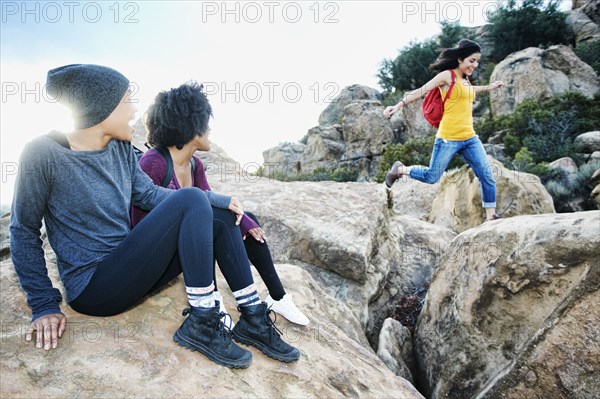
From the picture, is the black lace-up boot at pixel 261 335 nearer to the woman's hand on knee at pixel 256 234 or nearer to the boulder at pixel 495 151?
the woman's hand on knee at pixel 256 234

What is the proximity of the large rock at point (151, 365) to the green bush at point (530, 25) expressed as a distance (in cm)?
2819

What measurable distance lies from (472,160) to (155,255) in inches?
149

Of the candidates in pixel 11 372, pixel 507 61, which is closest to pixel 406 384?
pixel 11 372

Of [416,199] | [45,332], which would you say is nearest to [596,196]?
[416,199]

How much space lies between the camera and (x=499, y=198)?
244 inches

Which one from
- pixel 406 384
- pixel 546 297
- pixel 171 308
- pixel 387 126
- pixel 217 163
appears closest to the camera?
pixel 171 308

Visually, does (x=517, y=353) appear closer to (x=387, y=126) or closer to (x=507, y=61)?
(x=387, y=126)

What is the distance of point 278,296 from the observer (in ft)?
8.36

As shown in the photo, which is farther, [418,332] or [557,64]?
[557,64]

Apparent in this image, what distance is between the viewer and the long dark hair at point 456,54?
440 centimetres

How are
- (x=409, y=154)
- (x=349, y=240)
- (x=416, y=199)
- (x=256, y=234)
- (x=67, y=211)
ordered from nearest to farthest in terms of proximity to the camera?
(x=67, y=211) → (x=256, y=234) → (x=349, y=240) → (x=416, y=199) → (x=409, y=154)

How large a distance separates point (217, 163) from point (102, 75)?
4370 millimetres

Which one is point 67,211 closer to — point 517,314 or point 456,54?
point 517,314

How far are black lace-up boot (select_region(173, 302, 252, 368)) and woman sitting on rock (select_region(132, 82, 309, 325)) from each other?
601mm
